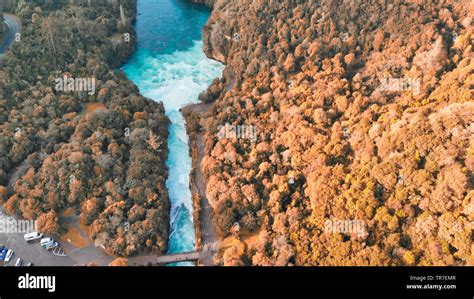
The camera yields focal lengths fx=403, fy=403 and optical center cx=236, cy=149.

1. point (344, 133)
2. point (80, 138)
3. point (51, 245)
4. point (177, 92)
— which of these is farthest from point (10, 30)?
point (344, 133)

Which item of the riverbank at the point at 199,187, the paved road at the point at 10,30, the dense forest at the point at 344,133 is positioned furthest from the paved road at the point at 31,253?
the paved road at the point at 10,30

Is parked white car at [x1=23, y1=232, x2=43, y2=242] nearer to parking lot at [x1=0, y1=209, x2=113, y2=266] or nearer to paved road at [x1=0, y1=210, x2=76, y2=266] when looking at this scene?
parking lot at [x1=0, y1=209, x2=113, y2=266]

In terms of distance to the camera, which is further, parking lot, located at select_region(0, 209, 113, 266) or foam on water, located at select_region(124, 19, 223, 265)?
foam on water, located at select_region(124, 19, 223, 265)

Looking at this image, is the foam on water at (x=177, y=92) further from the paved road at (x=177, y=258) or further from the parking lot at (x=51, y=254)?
the parking lot at (x=51, y=254)

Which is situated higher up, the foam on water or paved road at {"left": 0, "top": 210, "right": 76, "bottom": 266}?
the foam on water

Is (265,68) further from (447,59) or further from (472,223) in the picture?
(472,223)

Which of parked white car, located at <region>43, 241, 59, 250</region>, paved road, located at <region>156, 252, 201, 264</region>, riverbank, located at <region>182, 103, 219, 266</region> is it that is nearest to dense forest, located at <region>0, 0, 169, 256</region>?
paved road, located at <region>156, 252, 201, 264</region>
